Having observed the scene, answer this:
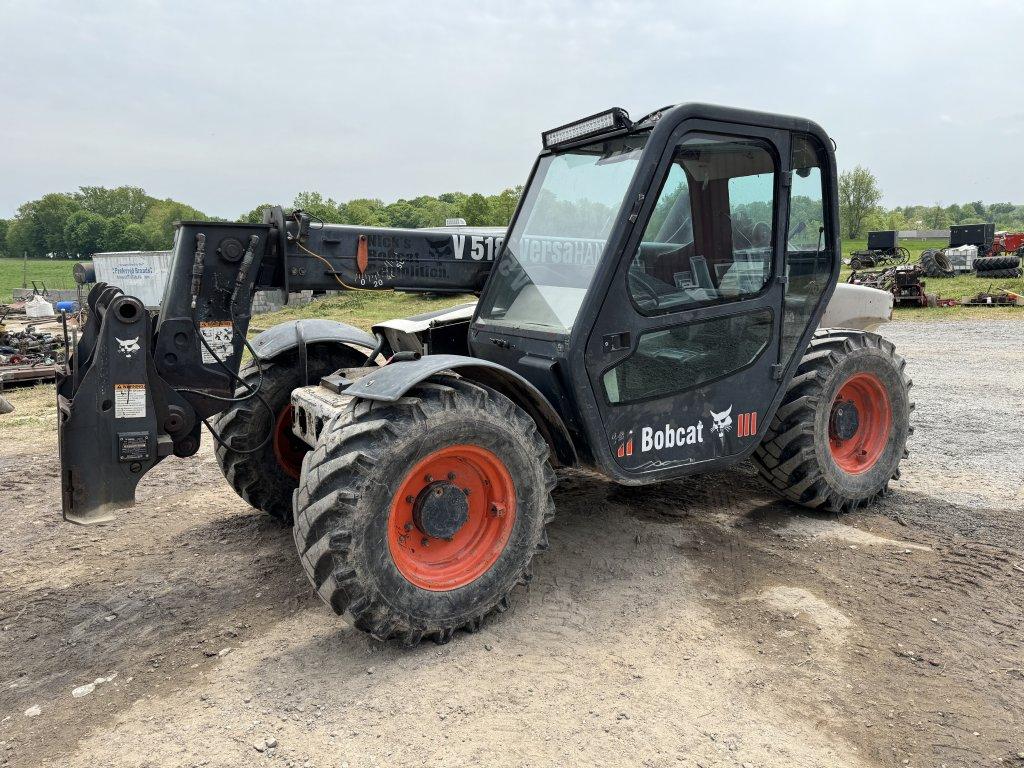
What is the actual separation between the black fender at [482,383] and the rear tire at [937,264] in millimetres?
27566

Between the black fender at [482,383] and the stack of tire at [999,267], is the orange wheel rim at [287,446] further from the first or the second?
the stack of tire at [999,267]

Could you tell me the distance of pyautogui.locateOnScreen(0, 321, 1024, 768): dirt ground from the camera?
293cm

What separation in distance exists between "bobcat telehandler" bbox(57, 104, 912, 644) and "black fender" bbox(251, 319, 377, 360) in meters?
0.02

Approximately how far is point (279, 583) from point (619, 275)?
97.5 inches

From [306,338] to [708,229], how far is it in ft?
8.30

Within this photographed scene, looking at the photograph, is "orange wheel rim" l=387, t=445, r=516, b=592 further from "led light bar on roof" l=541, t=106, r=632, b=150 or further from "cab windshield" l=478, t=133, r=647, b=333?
"led light bar on roof" l=541, t=106, r=632, b=150

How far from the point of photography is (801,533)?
4.94 metres

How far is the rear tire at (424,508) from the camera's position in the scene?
10.9ft

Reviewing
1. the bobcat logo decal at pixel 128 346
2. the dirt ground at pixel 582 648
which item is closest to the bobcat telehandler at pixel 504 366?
the bobcat logo decal at pixel 128 346

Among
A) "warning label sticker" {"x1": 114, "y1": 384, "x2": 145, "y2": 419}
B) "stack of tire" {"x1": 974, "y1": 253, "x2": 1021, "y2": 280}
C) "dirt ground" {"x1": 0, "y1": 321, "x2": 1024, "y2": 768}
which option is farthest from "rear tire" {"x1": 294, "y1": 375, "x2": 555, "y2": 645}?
"stack of tire" {"x1": 974, "y1": 253, "x2": 1021, "y2": 280}

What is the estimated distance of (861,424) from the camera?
18.1 ft

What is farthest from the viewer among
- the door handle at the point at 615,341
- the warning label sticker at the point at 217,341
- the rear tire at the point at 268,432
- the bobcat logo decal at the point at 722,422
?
the rear tire at the point at 268,432

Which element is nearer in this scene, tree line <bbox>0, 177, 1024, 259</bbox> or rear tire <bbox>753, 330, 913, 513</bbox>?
rear tire <bbox>753, 330, 913, 513</bbox>

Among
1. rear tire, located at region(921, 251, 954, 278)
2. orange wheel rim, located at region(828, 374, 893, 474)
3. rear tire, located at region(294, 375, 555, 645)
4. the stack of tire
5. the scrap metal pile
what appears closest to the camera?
rear tire, located at region(294, 375, 555, 645)
